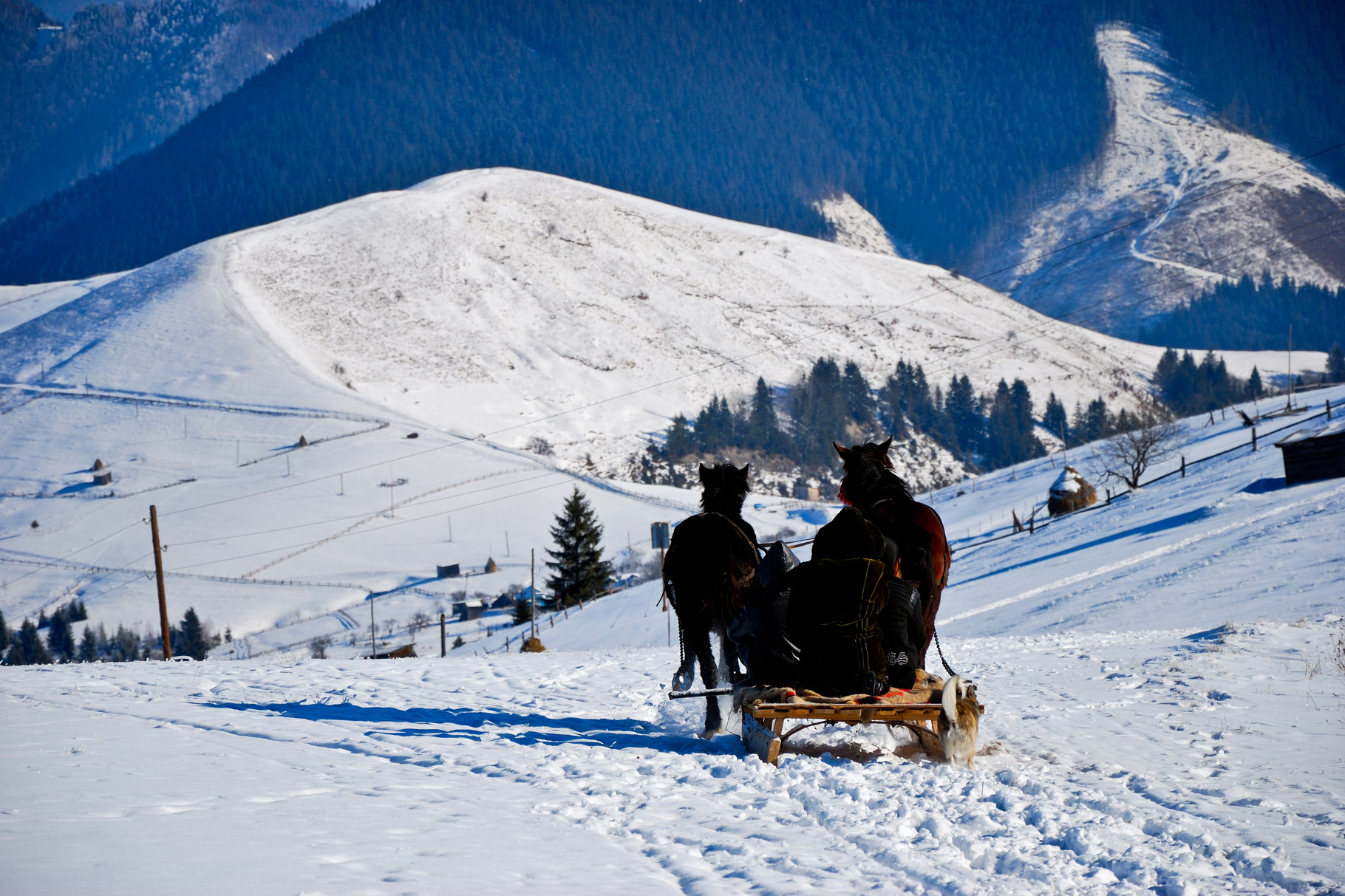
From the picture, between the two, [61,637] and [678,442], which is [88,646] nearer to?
[61,637]

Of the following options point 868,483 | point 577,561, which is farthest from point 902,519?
point 577,561

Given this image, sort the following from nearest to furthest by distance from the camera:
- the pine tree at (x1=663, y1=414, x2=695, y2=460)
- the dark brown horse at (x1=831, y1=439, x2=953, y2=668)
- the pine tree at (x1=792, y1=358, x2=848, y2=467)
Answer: the dark brown horse at (x1=831, y1=439, x2=953, y2=668), the pine tree at (x1=663, y1=414, x2=695, y2=460), the pine tree at (x1=792, y1=358, x2=848, y2=467)

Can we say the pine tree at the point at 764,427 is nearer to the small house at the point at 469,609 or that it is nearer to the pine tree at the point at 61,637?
the small house at the point at 469,609

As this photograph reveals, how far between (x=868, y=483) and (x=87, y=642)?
235 feet

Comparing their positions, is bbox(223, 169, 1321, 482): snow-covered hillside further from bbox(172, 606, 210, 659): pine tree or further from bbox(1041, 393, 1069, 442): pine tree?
bbox(172, 606, 210, 659): pine tree

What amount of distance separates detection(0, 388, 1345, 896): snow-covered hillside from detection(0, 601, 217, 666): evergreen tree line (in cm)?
5616

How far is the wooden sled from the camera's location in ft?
26.0

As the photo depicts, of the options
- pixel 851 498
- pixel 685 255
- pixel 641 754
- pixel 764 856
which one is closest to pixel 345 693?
pixel 641 754

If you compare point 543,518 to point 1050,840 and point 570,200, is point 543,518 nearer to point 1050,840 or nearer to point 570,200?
point 1050,840

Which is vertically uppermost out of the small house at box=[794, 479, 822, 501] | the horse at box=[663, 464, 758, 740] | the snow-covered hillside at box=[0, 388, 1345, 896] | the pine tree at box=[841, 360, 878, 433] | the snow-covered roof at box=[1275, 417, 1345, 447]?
the pine tree at box=[841, 360, 878, 433]

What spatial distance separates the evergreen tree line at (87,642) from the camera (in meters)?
66.3

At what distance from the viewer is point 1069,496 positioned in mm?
55125

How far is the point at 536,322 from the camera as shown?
150m

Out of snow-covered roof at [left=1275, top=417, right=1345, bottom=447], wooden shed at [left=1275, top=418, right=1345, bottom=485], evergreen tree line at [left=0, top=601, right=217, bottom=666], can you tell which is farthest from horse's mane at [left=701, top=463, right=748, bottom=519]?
evergreen tree line at [left=0, top=601, right=217, bottom=666]
